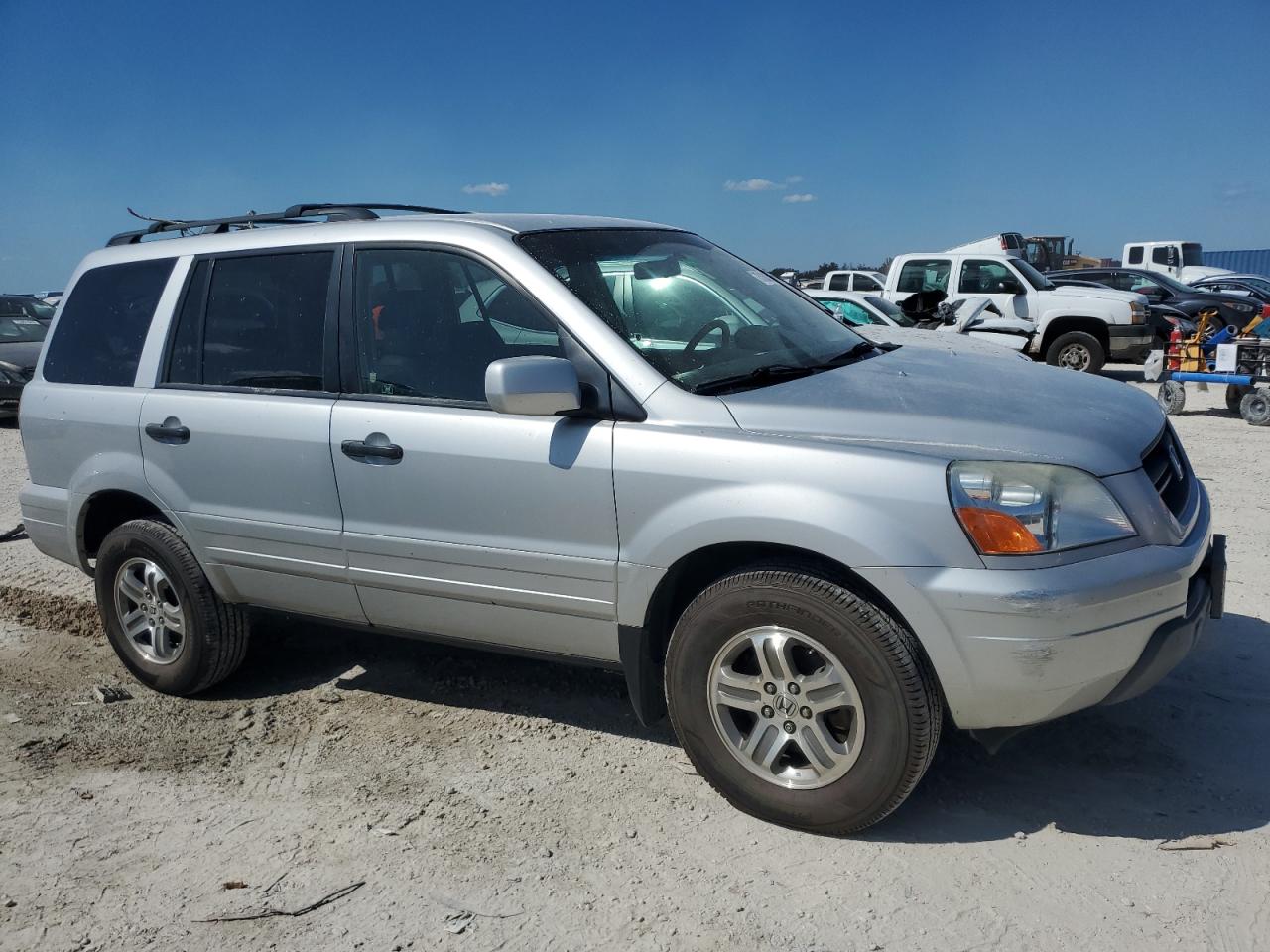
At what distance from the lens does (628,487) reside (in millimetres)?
3164

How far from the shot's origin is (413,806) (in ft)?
11.3

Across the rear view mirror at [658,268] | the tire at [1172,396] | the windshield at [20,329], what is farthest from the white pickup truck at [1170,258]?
the rear view mirror at [658,268]

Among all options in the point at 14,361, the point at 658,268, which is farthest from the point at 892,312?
the point at 14,361

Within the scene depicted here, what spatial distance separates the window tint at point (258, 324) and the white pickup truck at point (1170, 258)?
29953 mm

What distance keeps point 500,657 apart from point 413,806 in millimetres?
1284

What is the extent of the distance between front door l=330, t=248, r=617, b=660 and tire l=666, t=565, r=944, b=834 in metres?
0.34

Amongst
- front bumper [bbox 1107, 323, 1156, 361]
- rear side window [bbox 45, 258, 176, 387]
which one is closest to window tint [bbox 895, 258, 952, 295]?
front bumper [bbox 1107, 323, 1156, 361]

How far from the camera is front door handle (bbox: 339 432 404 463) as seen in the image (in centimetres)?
355

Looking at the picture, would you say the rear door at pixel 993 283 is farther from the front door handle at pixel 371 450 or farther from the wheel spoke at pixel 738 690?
the wheel spoke at pixel 738 690

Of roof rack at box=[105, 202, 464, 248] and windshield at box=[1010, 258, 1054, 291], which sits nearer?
roof rack at box=[105, 202, 464, 248]

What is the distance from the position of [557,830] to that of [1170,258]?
Answer: 31667 millimetres

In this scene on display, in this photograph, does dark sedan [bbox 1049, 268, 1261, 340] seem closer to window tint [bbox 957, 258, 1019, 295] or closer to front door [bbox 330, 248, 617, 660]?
window tint [bbox 957, 258, 1019, 295]

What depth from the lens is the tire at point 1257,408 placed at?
10898 millimetres

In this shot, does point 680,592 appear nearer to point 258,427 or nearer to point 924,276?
point 258,427
